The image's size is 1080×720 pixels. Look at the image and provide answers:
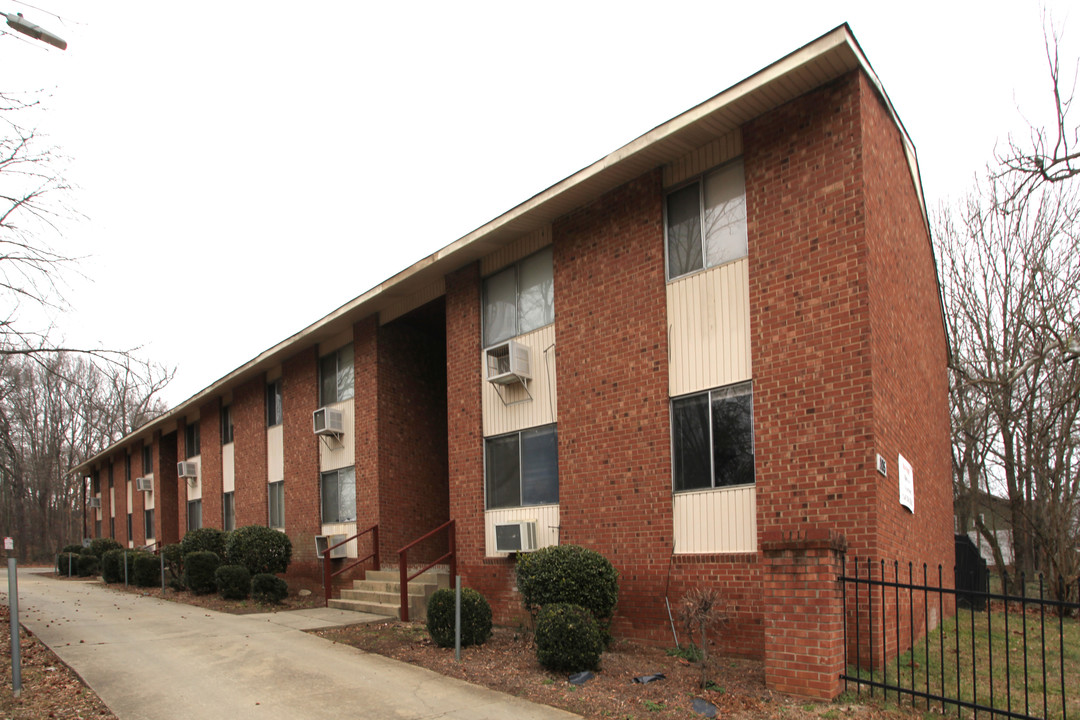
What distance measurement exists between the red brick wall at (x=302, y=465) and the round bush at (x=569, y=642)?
10200mm

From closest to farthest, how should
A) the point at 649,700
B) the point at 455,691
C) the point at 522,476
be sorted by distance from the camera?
1. the point at 649,700
2. the point at 455,691
3. the point at 522,476

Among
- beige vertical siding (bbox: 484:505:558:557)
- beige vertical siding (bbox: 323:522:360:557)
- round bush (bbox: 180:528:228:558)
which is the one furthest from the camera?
round bush (bbox: 180:528:228:558)

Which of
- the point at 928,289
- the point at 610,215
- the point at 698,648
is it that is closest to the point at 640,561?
the point at 698,648

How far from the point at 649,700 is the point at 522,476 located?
544 centimetres

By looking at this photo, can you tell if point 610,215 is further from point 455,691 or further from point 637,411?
point 455,691

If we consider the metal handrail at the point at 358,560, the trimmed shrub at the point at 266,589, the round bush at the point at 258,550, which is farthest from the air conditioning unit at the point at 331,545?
the trimmed shrub at the point at 266,589

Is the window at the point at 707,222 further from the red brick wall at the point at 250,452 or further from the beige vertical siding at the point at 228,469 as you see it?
the beige vertical siding at the point at 228,469

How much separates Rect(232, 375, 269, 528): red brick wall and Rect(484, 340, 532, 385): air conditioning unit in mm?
10270

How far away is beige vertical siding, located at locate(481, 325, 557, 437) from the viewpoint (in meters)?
12.2

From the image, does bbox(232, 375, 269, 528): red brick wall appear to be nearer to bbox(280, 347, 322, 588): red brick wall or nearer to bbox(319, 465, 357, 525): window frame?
bbox(280, 347, 322, 588): red brick wall

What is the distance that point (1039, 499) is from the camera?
20.3 m

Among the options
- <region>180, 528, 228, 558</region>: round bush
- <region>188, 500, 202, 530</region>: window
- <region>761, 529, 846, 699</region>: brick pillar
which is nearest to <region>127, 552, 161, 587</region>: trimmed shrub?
<region>180, 528, 228, 558</region>: round bush

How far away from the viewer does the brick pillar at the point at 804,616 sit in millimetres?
7266

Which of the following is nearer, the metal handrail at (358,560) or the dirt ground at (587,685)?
the dirt ground at (587,685)
